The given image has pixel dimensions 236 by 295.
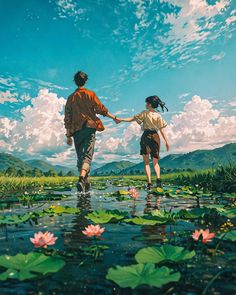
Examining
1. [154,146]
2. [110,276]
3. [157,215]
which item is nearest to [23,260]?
[110,276]

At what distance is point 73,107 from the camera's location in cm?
995

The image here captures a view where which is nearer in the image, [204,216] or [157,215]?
[157,215]

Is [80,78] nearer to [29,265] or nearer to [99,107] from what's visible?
[99,107]

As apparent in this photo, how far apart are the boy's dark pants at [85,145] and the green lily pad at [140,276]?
7912mm

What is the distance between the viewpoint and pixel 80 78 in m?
10.1

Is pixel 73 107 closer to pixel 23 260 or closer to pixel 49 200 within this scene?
pixel 49 200

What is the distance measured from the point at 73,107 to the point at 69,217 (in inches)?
231

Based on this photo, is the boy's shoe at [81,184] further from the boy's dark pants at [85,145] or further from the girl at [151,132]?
the girl at [151,132]

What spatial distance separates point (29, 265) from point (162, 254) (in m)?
0.85

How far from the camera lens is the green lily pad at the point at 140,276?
1580 mm

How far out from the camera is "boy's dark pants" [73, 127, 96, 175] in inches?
383

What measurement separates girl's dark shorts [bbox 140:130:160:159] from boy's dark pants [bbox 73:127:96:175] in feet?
6.49

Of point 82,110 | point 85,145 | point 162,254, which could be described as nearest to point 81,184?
point 85,145

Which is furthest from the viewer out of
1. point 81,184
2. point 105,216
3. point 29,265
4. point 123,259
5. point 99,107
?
point 99,107
